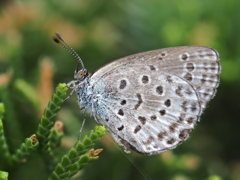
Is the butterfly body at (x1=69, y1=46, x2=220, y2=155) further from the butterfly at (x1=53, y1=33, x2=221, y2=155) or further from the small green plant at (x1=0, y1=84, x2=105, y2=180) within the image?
the small green plant at (x1=0, y1=84, x2=105, y2=180)

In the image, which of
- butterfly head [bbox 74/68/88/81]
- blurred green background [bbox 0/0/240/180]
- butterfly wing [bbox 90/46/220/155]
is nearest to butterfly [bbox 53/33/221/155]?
butterfly wing [bbox 90/46/220/155]

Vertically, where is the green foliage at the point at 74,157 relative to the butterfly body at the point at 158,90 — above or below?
below

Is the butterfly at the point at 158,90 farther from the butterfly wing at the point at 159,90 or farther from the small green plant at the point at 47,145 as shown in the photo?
the small green plant at the point at 47,145

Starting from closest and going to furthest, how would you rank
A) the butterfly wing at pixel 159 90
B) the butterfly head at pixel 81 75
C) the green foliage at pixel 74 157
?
the green foliage at pixel 74 157 < the butterfly wing at pixel 159 90 < the butterfly head at pixel 81 75

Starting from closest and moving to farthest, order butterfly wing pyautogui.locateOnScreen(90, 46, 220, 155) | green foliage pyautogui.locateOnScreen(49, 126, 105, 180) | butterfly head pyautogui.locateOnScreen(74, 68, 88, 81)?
green foliage pyautogui.locateOnScreen(49, 126, 105, 180)
butterfly wing pyautogui.locateOnScreen(90, 46, 220, 155)
butterfly head pyautogui.locateOnScreen(74, 68, 88, 81)

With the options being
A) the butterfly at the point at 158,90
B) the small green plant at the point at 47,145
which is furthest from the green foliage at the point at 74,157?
the butterfly at the point at 158,90

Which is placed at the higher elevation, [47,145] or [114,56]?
[114,56]

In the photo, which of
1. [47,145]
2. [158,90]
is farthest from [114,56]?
[47,145]

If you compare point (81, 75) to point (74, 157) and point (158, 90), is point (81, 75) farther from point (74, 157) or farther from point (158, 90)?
point (74, 157)
